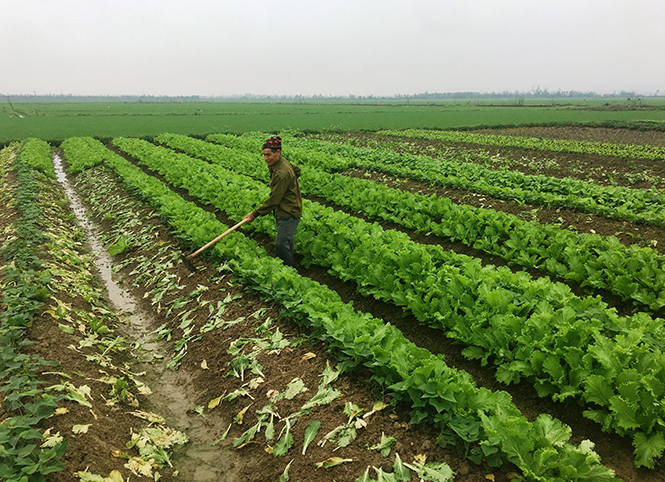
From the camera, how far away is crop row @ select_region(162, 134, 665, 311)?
219 inches

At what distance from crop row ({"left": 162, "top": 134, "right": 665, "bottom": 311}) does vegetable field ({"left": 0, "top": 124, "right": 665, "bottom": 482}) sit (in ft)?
0.15

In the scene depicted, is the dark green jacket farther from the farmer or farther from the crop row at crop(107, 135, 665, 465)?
the crop row at crop(107, 135, 665, 465)

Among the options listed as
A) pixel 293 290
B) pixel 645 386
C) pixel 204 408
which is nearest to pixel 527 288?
pixel 645 386

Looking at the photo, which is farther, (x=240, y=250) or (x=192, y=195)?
(x=192, y=195)

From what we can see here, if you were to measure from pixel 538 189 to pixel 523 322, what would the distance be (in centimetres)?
831

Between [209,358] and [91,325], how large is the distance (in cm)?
184

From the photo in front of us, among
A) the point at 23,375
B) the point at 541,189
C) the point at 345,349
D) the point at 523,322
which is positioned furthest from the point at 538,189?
the point at 23,375

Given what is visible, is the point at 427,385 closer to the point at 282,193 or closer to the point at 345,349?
the point at 345,349

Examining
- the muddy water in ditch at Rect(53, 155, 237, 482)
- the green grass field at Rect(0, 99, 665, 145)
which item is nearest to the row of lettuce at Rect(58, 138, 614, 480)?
the muddy water in ditch at Rect(53, 155, 237, 482)

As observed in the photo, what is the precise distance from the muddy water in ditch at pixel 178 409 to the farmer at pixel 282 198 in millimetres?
2487

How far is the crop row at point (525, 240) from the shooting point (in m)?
5.55

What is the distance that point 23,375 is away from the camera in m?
3.50

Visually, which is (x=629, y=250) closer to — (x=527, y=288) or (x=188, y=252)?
(x=527, y=288)

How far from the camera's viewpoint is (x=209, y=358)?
504 cm
